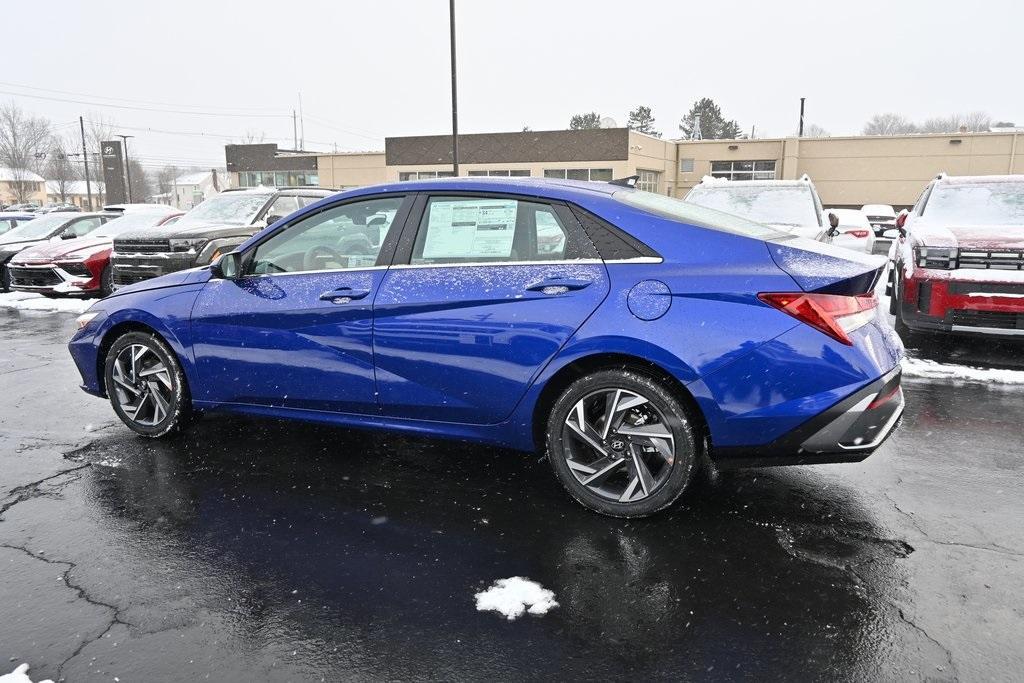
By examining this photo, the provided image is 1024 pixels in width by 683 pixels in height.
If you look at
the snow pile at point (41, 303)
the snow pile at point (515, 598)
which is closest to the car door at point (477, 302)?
the snow pile at point (515, 598)

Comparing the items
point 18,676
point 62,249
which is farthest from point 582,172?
point 18,676

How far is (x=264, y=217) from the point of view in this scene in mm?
10953

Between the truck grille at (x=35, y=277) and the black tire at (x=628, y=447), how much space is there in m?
11.7

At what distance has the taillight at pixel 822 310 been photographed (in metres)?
3.11

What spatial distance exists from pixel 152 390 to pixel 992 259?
22.4 ft

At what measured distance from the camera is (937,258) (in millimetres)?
6449

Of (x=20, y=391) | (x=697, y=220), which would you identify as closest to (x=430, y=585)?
(x=697, y=220)

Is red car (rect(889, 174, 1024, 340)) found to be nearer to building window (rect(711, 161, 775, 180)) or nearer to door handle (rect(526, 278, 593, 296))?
door handle (rect(526, 278, 593, 296))

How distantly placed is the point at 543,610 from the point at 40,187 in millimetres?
132451

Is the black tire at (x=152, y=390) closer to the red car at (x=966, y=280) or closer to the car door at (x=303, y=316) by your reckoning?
the car door at (x=303, y=316)

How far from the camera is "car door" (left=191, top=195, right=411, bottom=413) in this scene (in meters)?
3.93

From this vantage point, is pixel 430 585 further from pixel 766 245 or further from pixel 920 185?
pixel 920 185

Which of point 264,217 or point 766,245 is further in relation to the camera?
point 264,217

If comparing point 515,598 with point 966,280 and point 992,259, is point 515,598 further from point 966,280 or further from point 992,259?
point 992,259
